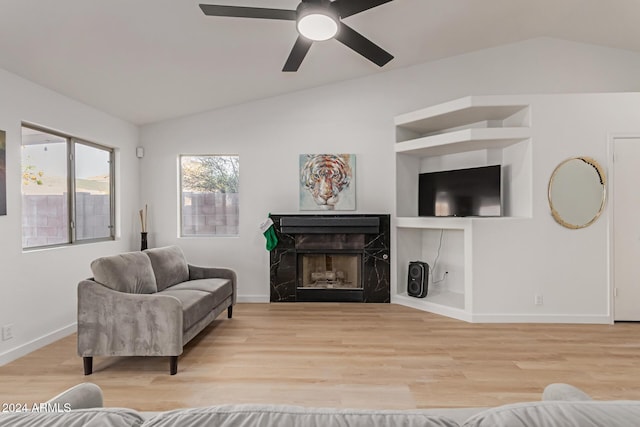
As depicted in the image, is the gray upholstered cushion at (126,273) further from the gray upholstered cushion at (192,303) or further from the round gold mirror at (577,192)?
the round gold mirror at (577,192)

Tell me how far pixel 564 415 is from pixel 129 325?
3.04 metres

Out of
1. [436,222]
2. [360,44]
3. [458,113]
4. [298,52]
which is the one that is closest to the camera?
[360,44]

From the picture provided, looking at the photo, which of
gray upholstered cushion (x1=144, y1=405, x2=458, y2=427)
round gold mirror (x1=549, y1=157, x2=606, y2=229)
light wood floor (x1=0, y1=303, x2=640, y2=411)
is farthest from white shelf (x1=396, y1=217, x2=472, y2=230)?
gray upholstered cushion (x1=144, y1=405, x2=458, y2=427)

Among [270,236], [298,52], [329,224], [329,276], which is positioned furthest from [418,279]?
[298,52]

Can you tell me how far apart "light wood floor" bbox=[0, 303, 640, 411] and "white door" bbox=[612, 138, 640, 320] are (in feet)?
0.95

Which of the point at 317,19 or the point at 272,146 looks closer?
the point at 317,19

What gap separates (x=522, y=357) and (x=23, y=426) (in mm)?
3550

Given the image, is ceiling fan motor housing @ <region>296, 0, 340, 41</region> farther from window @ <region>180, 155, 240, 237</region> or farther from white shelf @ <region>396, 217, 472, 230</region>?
window @ <region>180, 155, 240, 237</region>

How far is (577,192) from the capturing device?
4.28 m

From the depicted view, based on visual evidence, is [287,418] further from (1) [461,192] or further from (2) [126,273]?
(1) [461,192]

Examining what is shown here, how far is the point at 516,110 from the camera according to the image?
4.54 meters

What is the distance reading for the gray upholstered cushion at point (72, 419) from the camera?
26.9 inches

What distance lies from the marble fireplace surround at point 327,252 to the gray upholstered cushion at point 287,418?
14.7 feet

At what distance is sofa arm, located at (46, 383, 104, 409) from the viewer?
1.12 m
